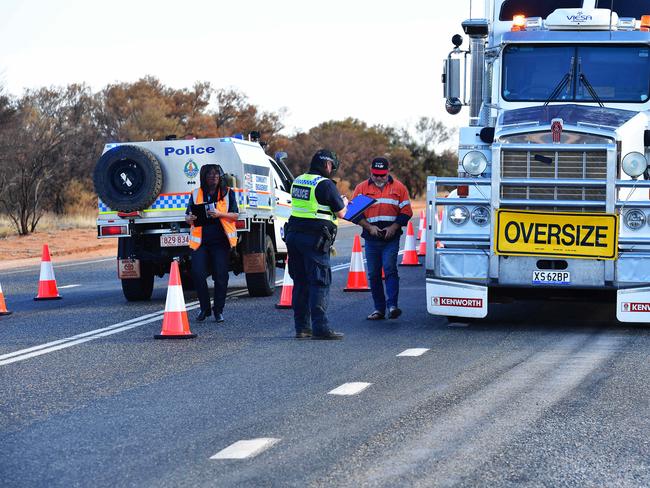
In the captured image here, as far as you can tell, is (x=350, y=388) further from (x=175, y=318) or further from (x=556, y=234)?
(x=556, y=234)

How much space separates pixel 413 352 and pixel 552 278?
208 centimetres

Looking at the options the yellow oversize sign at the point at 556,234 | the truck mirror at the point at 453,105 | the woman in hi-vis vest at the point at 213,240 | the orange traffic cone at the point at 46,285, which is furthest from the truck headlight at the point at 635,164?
the orange traffic cone at the point at 46,285

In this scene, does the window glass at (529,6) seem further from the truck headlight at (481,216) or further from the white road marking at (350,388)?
the white road marking at (350,388)

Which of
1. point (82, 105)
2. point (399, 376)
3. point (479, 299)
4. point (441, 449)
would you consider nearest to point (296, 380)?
point (399, 376)

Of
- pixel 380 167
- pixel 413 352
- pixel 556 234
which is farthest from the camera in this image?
pixel 380 167

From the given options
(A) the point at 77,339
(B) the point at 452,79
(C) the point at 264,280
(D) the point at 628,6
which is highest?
(D) the point at 628,6

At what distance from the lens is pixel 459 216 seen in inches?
525

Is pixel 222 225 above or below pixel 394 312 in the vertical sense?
above

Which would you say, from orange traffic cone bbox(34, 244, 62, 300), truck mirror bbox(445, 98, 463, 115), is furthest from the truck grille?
orange traffic cone bbox(34, 244, 62, 300)

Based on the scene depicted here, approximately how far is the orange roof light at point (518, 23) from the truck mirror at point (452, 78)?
30.0 inches

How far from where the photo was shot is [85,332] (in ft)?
45.3

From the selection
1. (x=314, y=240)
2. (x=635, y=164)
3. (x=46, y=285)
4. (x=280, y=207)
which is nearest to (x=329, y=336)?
(x=314, y=240)

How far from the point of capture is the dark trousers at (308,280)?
1270cm

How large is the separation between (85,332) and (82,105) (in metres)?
41.2
